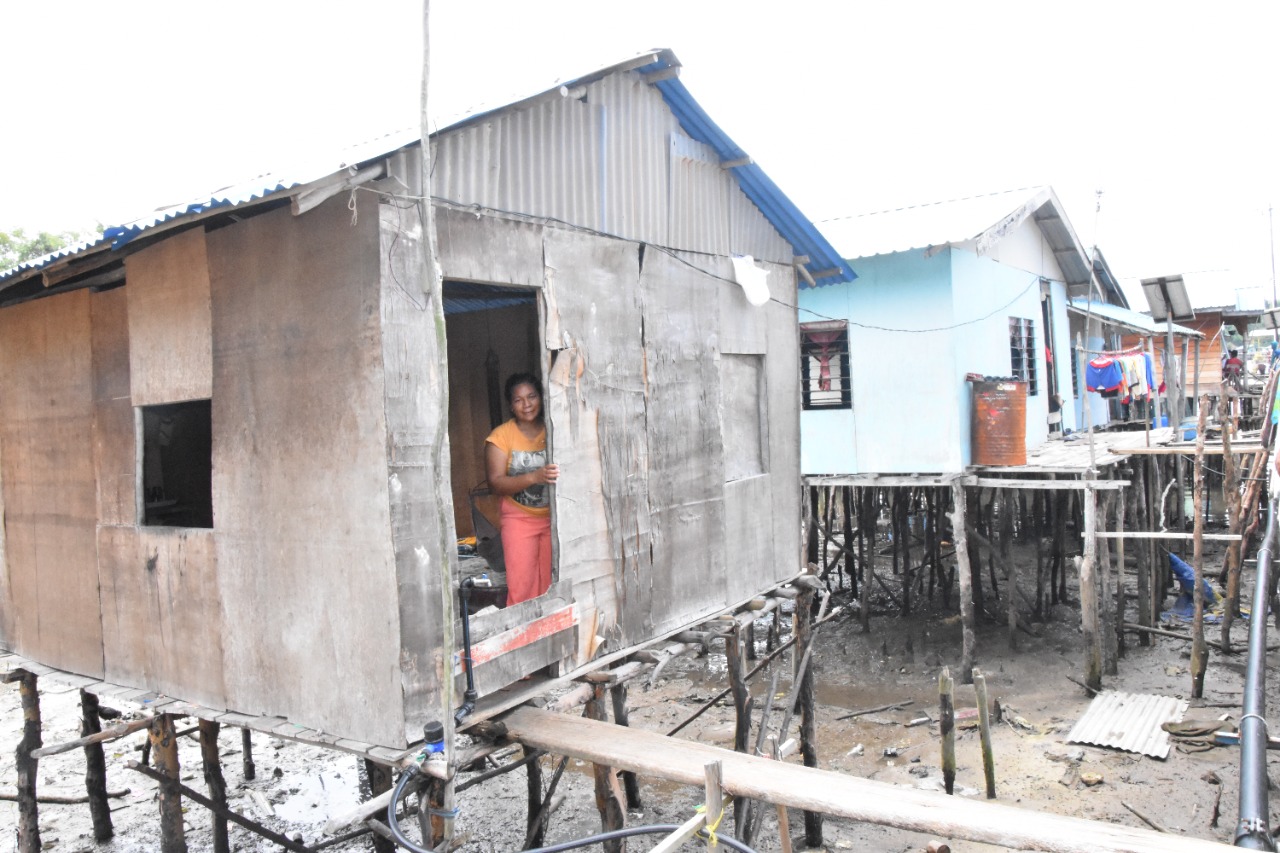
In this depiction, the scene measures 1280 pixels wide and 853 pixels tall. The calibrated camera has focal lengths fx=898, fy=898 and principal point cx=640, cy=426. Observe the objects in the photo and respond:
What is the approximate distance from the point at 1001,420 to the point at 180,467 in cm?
982

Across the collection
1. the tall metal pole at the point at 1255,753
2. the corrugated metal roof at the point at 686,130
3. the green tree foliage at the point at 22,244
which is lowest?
the tall metal pole at the point at 1255,753

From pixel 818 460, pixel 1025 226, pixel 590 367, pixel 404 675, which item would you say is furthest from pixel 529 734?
pixel 1025 226

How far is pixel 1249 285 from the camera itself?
96.9 ft

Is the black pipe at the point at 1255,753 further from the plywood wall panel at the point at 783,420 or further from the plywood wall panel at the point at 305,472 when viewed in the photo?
the plywood wall panel at the point at 305,472

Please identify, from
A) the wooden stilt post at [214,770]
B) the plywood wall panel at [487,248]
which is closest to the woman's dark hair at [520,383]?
the plywood wall panel at [487,248]

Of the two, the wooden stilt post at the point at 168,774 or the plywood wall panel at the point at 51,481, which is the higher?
the plywood wall panel at the point at 51,481

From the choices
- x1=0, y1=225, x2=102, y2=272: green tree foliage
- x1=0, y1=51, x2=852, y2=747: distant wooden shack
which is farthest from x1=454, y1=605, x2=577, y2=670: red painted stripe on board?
x1=0, y1=225, x2=102, y2=272: green tree foliage

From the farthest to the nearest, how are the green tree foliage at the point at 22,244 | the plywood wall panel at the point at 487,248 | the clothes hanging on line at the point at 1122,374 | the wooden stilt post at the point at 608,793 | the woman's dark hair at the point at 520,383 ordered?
the green tree foliage at the point at 22,244
the clothes hanging on line at the point at 1122,374
the woman's dark hair at the point at 520,383
the wooden stilt post at the point at 608,793
the plywood wall panel at the point at 487,248

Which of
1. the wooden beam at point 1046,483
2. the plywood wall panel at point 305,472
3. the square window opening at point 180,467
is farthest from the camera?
the wooden beam at point 1046,483

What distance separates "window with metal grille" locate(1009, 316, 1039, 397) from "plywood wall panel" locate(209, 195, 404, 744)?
39.1 ft

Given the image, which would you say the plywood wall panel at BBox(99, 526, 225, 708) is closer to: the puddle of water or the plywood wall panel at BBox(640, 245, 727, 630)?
the plywood wall panel at BBox(640, 245, 727, 630)

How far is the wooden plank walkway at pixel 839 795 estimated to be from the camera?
3588 mm

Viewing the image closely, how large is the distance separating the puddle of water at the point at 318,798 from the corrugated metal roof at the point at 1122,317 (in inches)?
572

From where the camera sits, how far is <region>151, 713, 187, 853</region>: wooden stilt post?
5.66 meters
